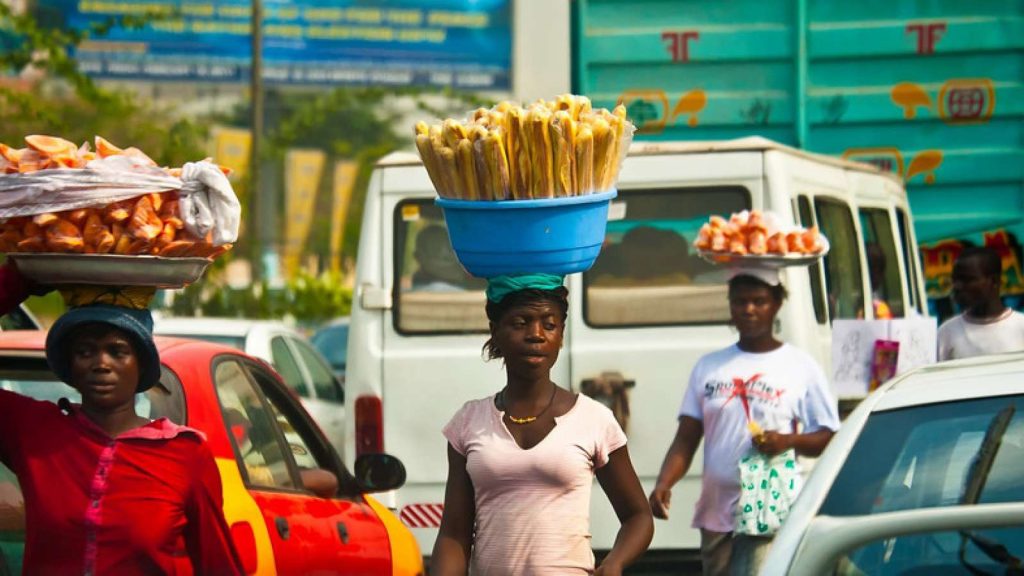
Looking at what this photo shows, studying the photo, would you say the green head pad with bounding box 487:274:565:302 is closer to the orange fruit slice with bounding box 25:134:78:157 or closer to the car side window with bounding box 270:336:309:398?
the orange fruit slice with bounding box 25:134:78:157

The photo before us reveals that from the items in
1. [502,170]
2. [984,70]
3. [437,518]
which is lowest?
[437,518]

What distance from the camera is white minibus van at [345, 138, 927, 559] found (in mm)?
9109

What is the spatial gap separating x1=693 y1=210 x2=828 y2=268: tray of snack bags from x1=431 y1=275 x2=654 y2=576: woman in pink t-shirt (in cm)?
270

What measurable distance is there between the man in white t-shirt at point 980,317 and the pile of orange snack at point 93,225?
18.4ft

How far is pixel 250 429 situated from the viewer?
6.02m

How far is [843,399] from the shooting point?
30.8ft

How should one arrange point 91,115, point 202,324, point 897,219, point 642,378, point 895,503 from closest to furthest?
point 895,503, point 642,378, point 897,219, point 202,324, point 91,115

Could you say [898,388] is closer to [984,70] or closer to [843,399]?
[843,399]

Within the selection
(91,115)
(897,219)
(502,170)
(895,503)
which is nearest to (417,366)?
(897,219)

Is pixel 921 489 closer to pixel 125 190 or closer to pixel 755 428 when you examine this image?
pixel 125 190

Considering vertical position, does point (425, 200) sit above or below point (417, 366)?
above

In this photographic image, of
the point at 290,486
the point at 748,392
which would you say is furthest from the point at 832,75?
the point at 290,486

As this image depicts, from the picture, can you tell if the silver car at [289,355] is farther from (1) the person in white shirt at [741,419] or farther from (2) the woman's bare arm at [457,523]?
(2) the woman's bare arm at [457,523]

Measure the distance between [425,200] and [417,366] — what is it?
800mm
